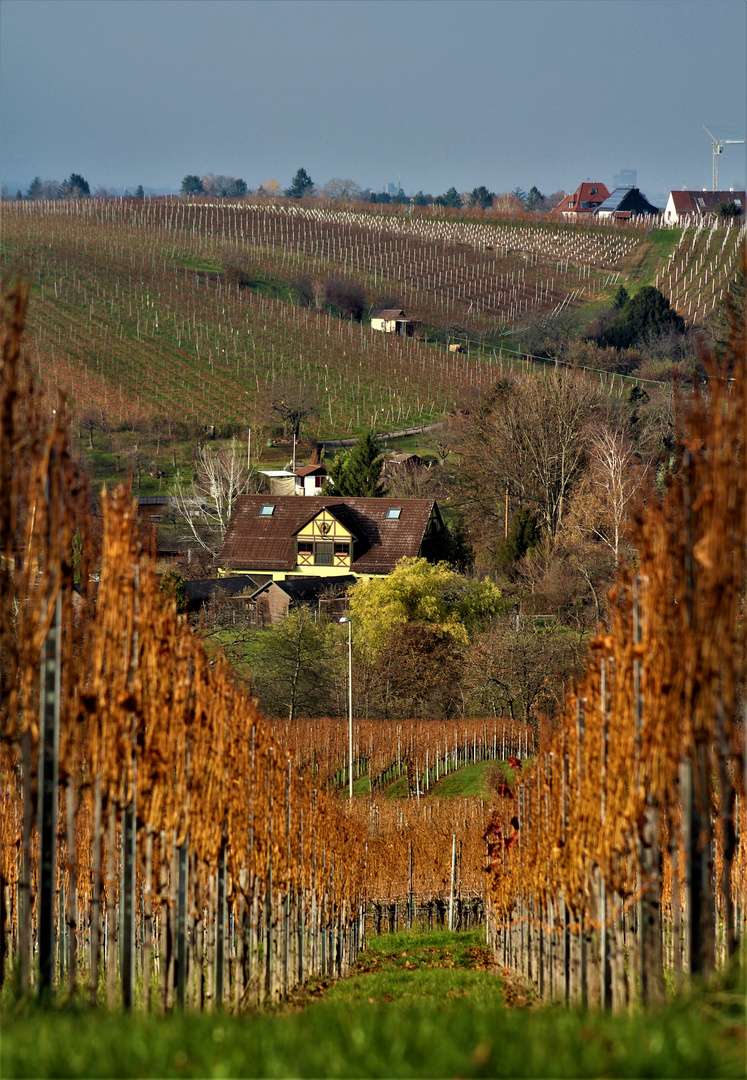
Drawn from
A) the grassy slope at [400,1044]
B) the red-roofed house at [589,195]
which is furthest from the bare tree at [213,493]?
the red-roofed house at [589,195]

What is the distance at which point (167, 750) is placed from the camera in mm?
8094

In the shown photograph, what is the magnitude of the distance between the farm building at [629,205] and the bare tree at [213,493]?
322 ft

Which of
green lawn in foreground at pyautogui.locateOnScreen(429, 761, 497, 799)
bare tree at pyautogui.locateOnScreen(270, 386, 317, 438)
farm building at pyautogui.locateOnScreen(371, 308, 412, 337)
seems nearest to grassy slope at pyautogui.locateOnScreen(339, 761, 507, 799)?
green lawn in foreground at pyautogui.locateOnScreen(429, 761, 497, 799)

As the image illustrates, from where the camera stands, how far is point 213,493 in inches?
2505

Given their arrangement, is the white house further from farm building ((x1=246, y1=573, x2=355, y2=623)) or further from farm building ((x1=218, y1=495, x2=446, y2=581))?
farm building ((x1=246, y1=573, x2=355, y2=623))

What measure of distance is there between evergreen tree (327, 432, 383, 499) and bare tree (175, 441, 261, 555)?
557 cm

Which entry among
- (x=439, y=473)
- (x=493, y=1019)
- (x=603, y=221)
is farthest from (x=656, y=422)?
(x=603, y=221)

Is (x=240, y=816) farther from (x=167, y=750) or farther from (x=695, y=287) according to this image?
(x=695, y=287)

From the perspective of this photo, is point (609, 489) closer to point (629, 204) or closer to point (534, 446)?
point (534, 446)

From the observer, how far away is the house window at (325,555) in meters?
56.2

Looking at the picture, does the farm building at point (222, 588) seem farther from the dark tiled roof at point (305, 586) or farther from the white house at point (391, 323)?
the white house at point (391, 323)

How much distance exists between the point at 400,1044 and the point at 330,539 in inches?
2038

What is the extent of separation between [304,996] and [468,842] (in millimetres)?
14700

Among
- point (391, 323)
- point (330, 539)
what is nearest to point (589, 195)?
point (391, 323)
